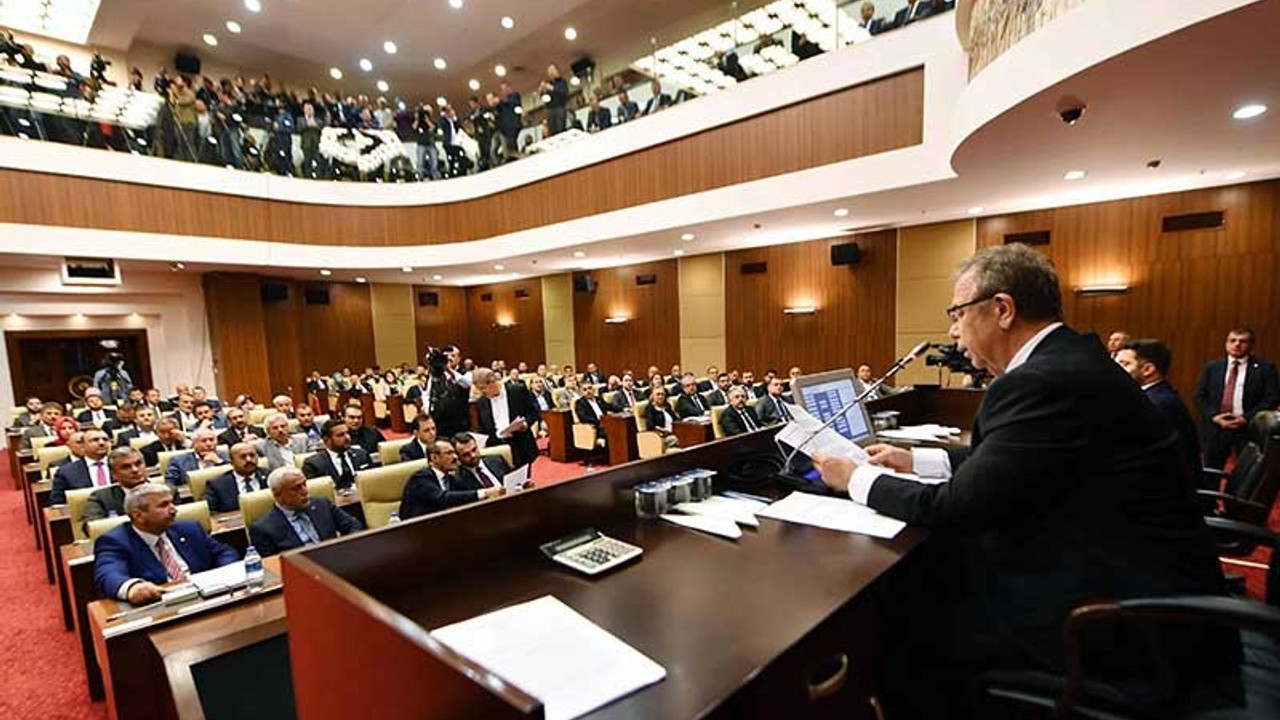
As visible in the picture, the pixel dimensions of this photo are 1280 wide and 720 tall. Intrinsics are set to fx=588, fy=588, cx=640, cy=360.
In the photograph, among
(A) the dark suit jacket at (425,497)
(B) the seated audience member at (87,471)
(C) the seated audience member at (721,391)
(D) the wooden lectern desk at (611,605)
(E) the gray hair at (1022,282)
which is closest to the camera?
(D) the wooden lectern desk at (611,605)

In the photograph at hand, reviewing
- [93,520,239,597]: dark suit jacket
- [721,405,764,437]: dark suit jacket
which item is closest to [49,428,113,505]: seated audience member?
[93,520,239,597]: dark suit jacket

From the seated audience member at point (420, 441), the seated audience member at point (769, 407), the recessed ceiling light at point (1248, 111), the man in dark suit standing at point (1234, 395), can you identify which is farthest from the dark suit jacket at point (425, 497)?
the man in dark suit standing at point (1234, 395)

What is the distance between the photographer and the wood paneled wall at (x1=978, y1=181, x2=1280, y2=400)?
638cm

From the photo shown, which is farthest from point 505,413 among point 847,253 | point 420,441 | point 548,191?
point 847,253

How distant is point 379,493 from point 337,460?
138 centimetres

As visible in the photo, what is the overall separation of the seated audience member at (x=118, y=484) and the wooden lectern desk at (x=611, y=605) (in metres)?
3.37

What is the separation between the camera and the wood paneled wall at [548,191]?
638 cm

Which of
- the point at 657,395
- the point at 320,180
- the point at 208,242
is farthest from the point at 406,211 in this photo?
the point at 657,395

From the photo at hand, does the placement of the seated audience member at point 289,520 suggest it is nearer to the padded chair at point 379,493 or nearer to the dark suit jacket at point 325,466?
the padded chair at point 379,493

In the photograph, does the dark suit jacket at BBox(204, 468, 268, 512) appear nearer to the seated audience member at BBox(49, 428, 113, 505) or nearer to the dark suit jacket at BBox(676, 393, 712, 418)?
the seated audience member at BBox(49, 428, 113, 505)

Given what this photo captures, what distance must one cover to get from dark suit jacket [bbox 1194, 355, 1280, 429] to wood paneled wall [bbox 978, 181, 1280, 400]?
2443 mm

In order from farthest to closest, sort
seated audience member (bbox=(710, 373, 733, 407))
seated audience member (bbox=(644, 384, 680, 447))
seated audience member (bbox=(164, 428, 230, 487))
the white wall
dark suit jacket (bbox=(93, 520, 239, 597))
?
the white wall
seated audience member (bbox=(710, 373, 733, 407))
seated audience member (bbox=(644, 384, 680, 447))
seated audience member (bbox=(164, 428, 230, 487))
dark suit jacket (bbox=(93, 520, 239, 597))

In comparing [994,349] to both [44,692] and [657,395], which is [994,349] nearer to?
[44,692]

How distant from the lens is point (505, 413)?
16.6 feet
